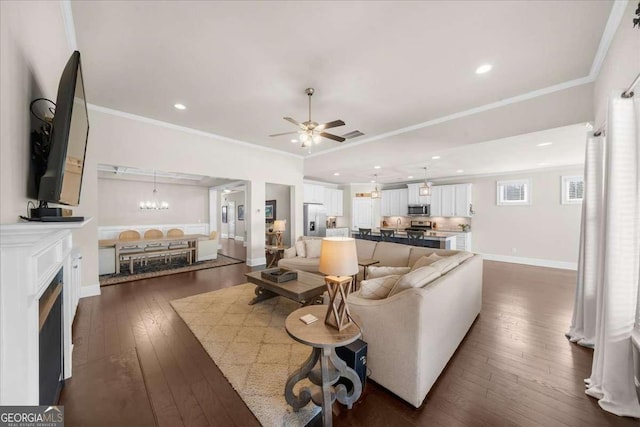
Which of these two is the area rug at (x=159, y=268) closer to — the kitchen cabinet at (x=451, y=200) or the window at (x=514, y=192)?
the kitchen cabinet at (x=451, y=200)

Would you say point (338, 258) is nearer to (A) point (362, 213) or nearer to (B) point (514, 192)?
(B) point (514, 192)

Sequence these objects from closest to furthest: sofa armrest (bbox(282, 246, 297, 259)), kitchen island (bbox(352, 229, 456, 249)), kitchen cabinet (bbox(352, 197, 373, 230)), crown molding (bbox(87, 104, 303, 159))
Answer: crown molding (bbox(87, 104, 303, 159))
sofa armrest (bbox(282, 246, 297, 259))
kitchen island (bbox(352, 229, 456, 249))
kitchen cabinet (bbox(352, 197, 373, 230))

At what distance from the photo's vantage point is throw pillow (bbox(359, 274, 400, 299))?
7.27 ft

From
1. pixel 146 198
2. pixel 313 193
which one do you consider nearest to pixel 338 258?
pixel 313 193

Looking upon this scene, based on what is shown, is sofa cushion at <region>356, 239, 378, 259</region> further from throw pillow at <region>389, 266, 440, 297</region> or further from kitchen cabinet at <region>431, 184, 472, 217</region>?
kitchen cabinet at <region>431, 184, 472, 217</region>

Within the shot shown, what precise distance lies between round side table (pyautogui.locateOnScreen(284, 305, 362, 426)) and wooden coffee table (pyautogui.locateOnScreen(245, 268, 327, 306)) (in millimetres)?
1181

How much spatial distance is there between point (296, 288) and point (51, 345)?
7.09 ft

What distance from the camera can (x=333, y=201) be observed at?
9453 millimetres

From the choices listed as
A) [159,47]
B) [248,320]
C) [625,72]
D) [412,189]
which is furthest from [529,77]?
[412,189]

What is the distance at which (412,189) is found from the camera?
8766 millimetres

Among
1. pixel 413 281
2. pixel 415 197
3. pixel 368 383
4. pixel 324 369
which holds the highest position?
pixel 415 197

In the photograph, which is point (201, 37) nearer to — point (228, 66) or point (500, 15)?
point (228, 66)

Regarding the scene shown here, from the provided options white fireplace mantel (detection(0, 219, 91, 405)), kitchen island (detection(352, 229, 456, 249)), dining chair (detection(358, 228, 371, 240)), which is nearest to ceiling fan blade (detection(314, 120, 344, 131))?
white fireplace mantel (detection(0, 219, 91, 405))

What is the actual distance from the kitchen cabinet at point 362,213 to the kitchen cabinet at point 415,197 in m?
1.56
